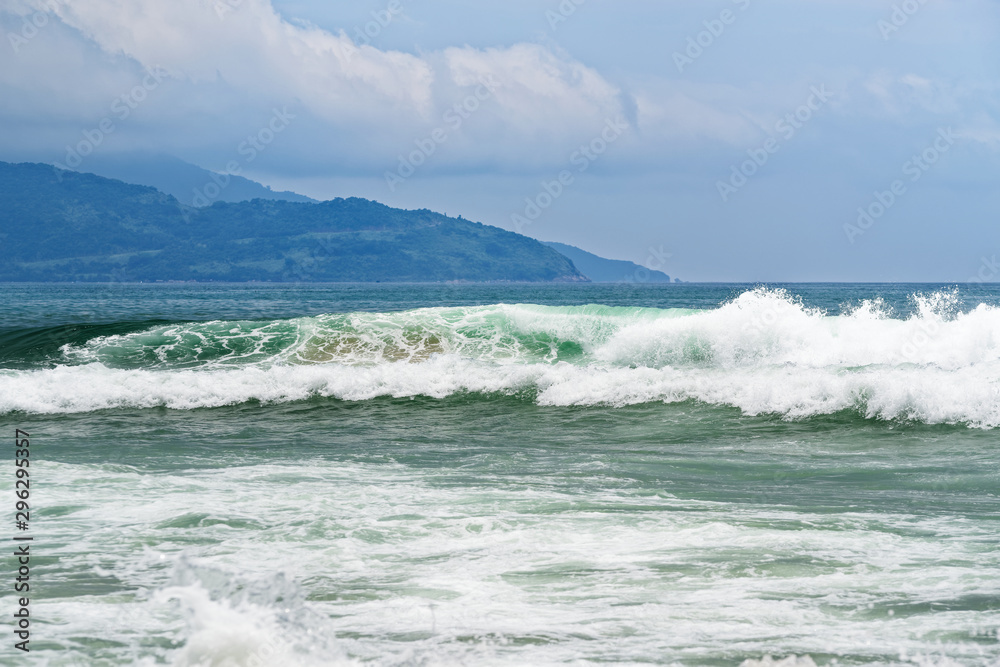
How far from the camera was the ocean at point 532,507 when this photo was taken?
15.1 feet

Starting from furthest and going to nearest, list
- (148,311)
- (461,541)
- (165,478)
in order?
(148,311)
(165,478)
(461,541)

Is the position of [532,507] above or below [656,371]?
below

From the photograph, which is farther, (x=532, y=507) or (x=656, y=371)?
(x=656, y=371)

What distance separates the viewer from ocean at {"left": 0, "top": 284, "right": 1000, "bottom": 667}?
15.1 ft

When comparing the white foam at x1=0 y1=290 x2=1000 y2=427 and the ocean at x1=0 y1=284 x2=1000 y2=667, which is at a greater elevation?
the white foam at x1=0 y1=290 x2=1000 y2=427

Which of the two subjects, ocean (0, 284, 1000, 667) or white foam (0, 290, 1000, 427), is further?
white foam (0, 290, 1000, 427)

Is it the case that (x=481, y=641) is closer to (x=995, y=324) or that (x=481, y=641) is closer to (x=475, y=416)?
(x=475, y=416)

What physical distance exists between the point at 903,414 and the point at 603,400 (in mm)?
4983

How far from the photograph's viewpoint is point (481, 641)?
4602 mm

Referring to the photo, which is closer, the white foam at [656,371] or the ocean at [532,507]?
the ocean at [532,507]

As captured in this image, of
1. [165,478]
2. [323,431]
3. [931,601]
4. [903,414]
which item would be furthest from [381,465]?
[903,414]

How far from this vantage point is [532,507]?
7758 mm

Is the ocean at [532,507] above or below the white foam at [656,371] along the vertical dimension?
below

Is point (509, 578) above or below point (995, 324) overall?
below
